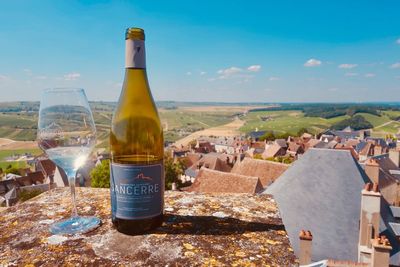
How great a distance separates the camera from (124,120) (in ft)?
6.42

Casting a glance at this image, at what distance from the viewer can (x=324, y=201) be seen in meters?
9.62

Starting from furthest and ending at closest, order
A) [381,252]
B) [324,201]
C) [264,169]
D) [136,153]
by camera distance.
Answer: [264,169], [324,201], [381,252], [136,153]

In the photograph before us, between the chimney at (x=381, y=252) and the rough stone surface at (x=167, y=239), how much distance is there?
270 inches

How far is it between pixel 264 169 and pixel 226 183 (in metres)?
5.63

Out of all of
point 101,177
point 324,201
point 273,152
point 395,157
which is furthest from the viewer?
point 273,152

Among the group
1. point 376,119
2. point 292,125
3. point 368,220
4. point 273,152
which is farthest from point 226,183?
point 376,119

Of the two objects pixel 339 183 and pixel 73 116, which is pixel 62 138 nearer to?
pixel 73 116

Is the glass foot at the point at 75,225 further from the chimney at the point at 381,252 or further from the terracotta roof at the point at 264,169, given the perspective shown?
the terracotta roof at the point at 264,169

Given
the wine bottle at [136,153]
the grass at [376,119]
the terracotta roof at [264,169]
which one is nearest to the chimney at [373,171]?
the terracotta roof at [264,169]

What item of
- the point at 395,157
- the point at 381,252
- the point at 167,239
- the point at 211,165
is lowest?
the point at 211,165

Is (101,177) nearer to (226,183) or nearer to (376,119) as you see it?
(226,183)

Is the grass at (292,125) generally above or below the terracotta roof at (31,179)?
above

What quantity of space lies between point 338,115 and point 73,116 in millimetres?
168456

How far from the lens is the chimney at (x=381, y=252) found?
293 inches
